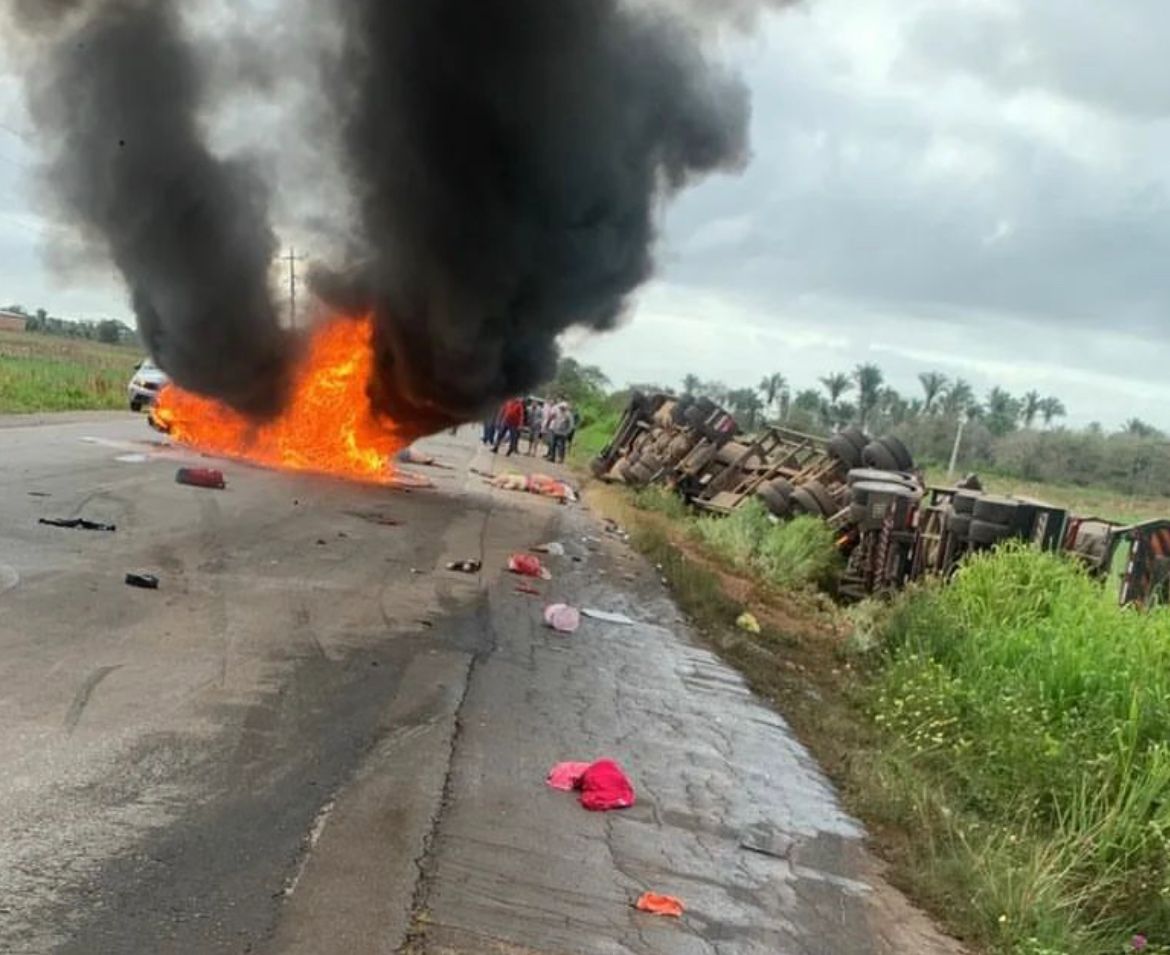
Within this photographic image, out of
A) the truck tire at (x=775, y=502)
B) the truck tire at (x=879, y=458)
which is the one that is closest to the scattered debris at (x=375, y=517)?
the truck tire at (x=775, y=502)

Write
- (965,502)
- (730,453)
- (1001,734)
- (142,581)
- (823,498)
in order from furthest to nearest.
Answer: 1. (730,453)
2. (823,498)
3. (965,502)
4. (142,581)
5. (1001,734)

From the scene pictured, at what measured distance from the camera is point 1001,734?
6.55 metres

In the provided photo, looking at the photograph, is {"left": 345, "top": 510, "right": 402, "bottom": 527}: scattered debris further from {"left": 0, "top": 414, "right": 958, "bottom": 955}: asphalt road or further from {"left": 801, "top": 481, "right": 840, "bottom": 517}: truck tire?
{"left": 801, "top": 481, "right": 840, "bottom": 517}: truck tire

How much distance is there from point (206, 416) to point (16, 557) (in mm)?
12368

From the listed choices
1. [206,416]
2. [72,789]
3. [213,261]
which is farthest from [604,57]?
[72,789]

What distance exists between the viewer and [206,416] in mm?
20438

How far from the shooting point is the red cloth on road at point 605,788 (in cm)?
521

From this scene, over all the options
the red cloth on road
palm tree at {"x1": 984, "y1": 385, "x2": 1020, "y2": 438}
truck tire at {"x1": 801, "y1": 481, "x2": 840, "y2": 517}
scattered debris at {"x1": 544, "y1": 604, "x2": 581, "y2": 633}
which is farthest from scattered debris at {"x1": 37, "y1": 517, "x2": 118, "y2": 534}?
palm tree at {"x1": 984, "y1": 385, "x2": 1020, "y2": 438}

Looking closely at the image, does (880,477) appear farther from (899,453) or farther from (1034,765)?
(1034,765)

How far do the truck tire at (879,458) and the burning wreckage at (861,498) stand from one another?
0.02 m

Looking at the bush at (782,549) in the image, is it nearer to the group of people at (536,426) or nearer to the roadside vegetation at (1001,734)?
the roadside vegetation at (1001,734)

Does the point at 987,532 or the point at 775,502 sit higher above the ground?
the point at 987,532

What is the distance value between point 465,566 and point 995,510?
16.9 ft

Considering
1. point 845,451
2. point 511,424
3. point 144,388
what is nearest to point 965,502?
point 845,451
